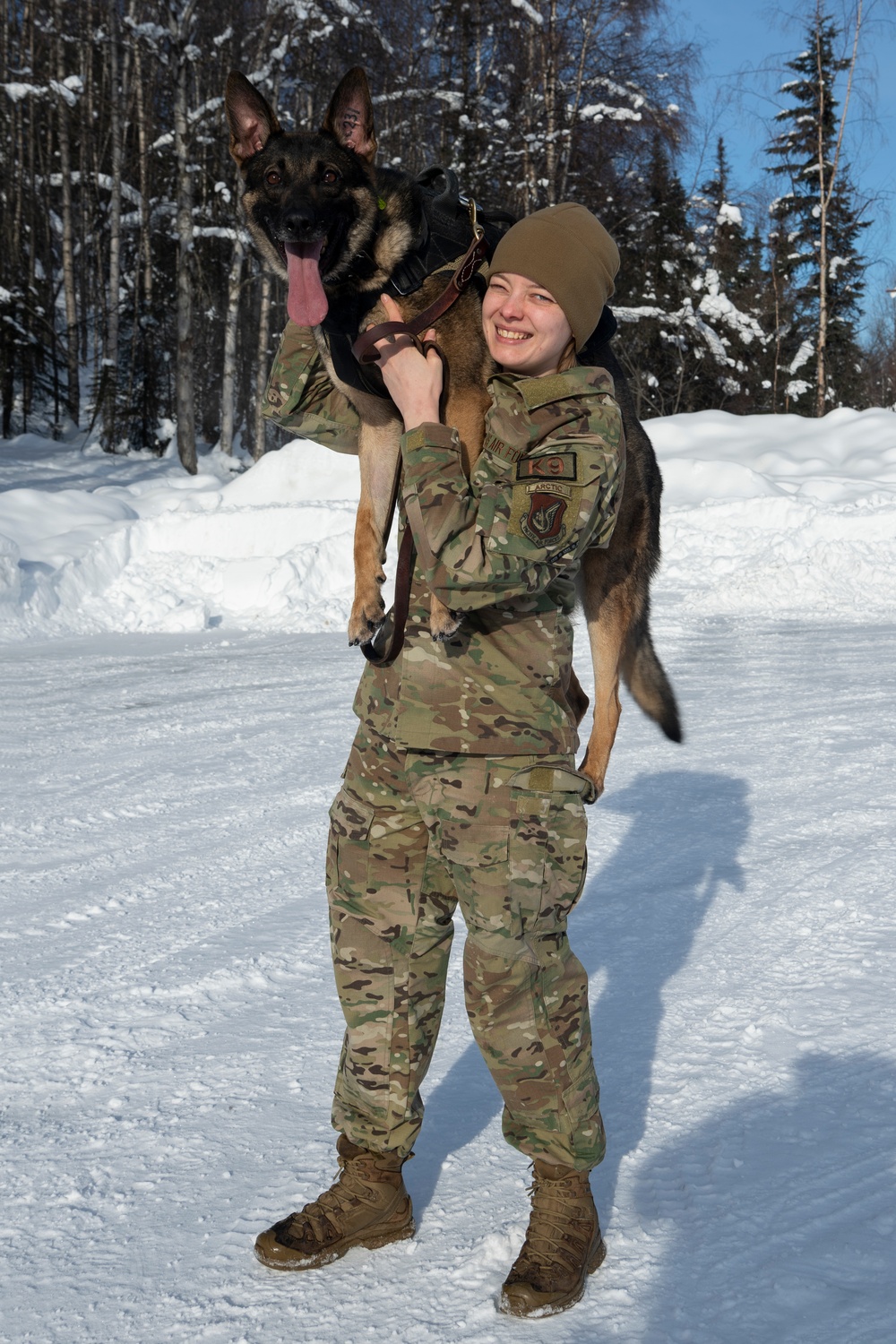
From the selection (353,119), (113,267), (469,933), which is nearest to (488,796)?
(469,933)

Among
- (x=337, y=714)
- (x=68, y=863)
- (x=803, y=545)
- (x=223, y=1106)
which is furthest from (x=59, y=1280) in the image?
(x=803, y=545)

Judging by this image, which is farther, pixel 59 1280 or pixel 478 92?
pixel 478 92

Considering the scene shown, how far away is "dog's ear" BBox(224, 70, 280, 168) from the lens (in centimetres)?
251

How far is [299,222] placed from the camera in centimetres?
236

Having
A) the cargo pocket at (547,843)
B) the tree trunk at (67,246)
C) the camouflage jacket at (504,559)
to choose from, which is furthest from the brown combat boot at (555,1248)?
the tree trunk at (67,246)

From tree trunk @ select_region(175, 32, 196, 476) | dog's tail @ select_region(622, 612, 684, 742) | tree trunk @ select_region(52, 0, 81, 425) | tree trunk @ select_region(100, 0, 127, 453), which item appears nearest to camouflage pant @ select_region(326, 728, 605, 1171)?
dog's tail @ select_region(622, 612, 684, 742)

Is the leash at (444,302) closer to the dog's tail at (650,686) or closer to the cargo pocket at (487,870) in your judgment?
the cargo pocket at (487,870)

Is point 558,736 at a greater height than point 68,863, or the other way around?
point 558,736

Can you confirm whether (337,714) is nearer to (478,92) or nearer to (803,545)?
(803,545)

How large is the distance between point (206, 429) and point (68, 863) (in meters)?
23.3

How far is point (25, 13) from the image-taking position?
20.0 m

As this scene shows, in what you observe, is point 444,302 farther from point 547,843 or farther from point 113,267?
point 113,267

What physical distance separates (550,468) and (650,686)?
1386 mm

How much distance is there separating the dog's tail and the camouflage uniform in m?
1.03
